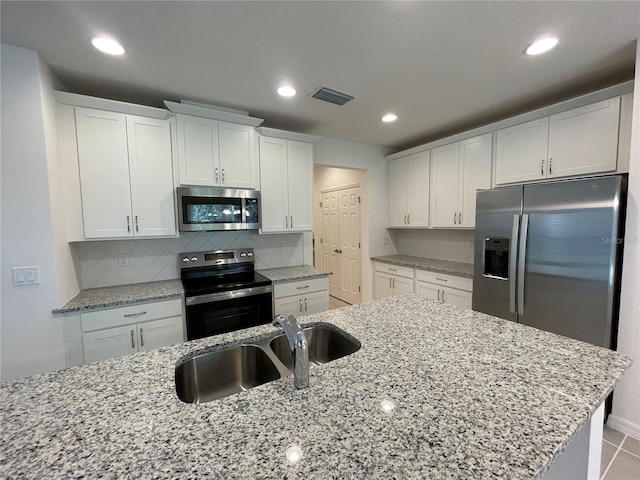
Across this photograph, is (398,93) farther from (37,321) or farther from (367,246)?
(37,321)

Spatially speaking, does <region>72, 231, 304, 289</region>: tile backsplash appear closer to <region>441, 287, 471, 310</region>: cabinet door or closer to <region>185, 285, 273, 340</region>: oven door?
<region>185, 285, 273, 340</region>: oven door

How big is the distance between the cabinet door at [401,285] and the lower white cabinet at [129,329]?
272 cm

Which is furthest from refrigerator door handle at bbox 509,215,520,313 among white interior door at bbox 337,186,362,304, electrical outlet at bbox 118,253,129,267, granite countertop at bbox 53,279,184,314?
electrical outlet at bbox 118,253,129,267

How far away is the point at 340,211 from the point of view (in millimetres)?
4754

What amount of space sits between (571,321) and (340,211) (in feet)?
10.9

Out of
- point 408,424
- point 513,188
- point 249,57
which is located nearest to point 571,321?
point 513,188

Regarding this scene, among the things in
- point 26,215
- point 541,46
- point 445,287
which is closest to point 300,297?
point 445,287

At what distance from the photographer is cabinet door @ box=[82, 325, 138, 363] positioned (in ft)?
6.53

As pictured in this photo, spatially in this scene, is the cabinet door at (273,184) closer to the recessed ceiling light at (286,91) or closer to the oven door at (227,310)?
the recessed ceiling light at (286,91)

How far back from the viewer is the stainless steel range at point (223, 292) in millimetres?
2301

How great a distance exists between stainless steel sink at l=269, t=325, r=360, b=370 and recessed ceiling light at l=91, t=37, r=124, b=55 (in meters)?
2.05

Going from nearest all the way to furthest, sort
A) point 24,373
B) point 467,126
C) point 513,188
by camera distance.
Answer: point 24,373, point 513,188, point 467,126

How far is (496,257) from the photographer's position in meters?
2.55

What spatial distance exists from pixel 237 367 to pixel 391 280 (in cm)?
294
